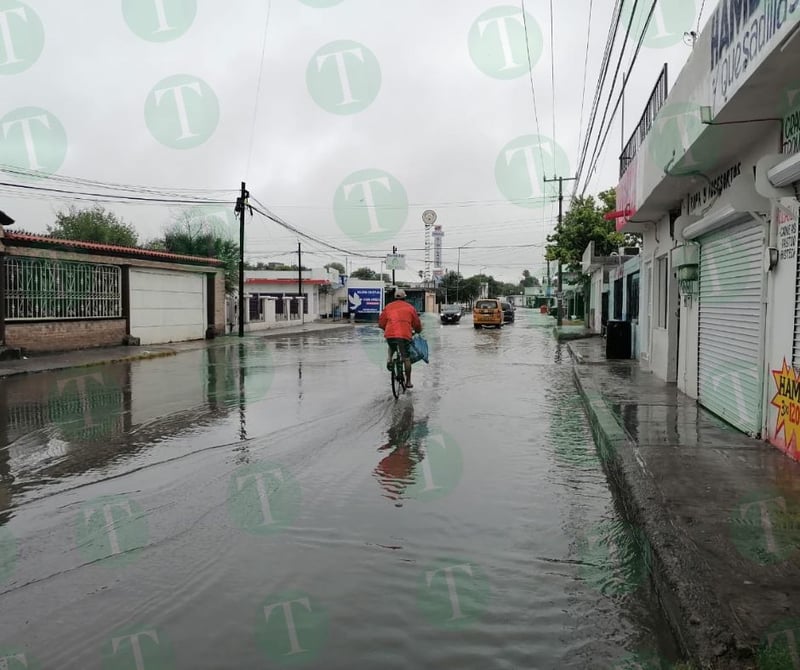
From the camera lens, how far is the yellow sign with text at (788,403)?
6273 mm

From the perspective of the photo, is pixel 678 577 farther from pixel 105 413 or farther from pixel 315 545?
pixel 105 413

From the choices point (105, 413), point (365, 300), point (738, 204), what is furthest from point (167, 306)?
point (365, 300)

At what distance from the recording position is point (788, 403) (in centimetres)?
648

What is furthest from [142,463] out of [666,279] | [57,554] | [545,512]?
[666,279]

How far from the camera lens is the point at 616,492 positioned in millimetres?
6023

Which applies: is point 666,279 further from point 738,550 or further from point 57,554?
point 57,554

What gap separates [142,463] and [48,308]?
51.7 feet

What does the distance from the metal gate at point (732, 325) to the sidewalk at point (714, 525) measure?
372mm

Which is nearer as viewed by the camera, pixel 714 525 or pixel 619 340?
pixel 714 525

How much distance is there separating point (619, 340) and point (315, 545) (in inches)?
576

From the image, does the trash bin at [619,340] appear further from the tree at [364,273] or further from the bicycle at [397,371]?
the tree at [364,273]

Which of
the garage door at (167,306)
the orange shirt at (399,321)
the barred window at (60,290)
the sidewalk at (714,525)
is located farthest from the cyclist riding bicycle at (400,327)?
the garage door at (167,306)

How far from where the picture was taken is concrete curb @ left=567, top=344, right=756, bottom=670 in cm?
296

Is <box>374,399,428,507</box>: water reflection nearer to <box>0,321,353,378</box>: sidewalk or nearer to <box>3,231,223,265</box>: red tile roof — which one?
<box>0,321,353,378</box>: sidewalk
